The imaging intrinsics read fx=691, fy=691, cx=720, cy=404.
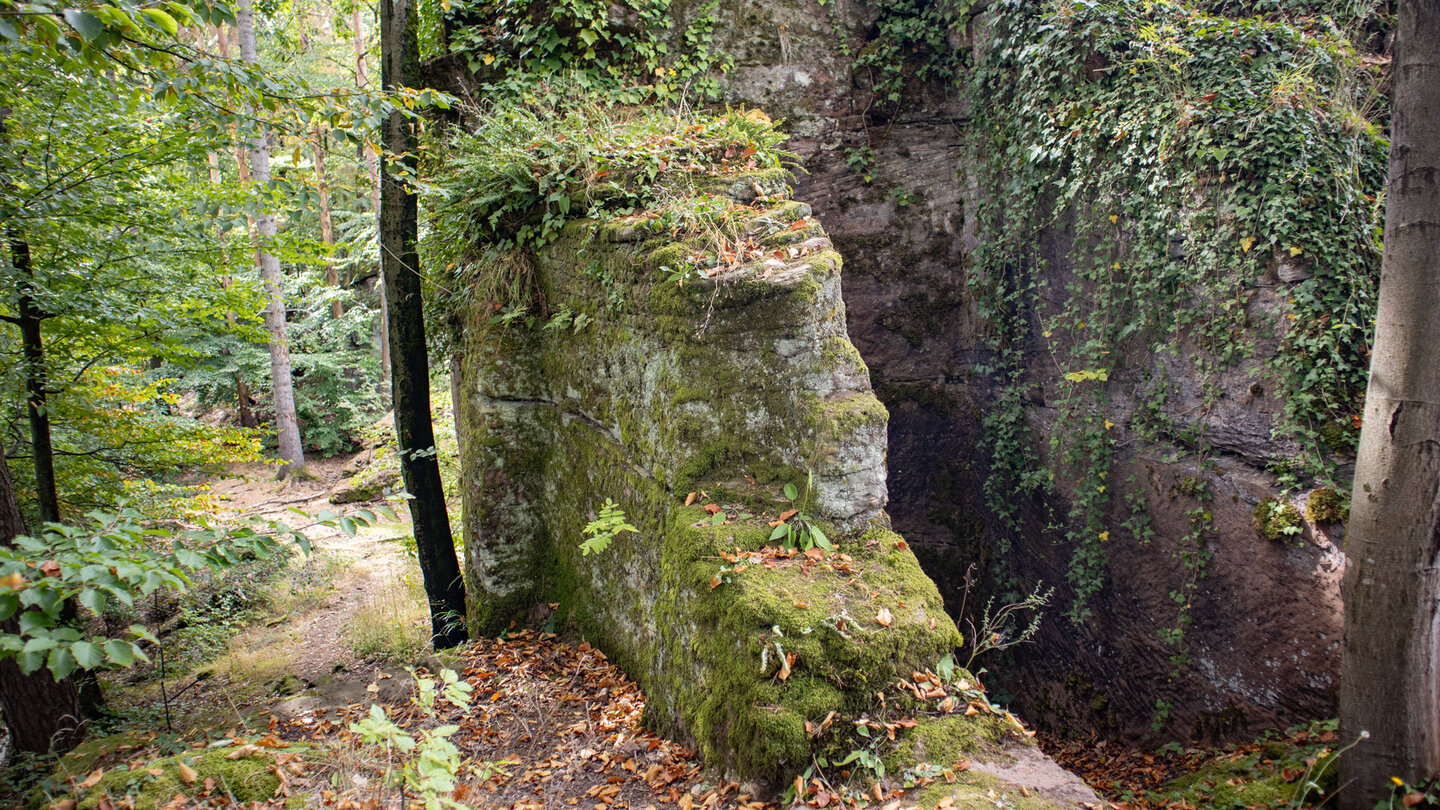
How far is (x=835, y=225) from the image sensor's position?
8.06m

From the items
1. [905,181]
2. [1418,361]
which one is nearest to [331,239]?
[905,181]

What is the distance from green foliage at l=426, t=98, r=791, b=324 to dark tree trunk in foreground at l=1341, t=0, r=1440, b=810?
3436mm

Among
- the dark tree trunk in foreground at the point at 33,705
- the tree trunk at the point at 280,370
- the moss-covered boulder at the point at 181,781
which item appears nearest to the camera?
the moss-covered boulder at the point at 181,781

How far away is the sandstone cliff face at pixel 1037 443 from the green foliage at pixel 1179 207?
0.15 metres

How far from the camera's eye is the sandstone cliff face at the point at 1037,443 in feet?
16.4

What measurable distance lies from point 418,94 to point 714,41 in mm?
4356

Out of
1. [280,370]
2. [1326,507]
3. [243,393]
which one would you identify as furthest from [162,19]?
[243,393]

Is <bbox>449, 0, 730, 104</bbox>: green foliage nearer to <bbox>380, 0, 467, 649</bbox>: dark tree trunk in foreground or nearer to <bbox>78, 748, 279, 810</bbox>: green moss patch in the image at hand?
<bbox>380, 0, 467, 649</bbox>: dark tree trunk in foreground

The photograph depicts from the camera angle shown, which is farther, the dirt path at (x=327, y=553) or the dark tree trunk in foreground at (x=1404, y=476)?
the dirt path at (x=327, y=553)

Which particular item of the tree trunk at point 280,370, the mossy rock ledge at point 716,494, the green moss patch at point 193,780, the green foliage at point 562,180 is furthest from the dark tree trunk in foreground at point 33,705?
the tree trunk at point 280,370

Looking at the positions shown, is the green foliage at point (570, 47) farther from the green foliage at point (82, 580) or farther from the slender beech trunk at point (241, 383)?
the slender beech trunk at point (241, 383)

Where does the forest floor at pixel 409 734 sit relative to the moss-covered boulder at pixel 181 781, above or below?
below

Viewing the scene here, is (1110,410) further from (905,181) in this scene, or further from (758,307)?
(758,307)

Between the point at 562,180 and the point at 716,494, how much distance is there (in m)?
2.69
